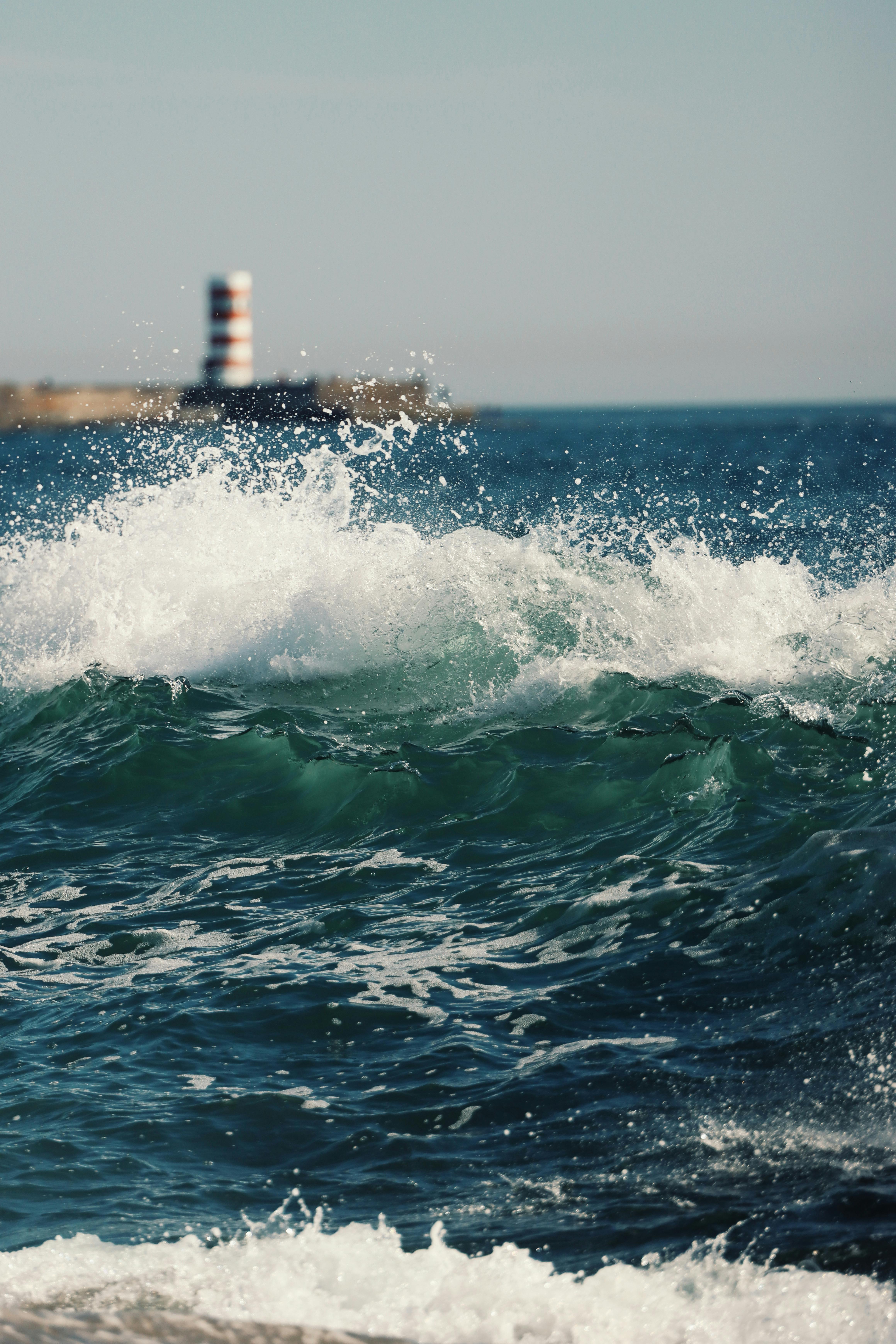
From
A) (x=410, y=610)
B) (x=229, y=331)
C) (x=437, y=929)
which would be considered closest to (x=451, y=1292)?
(x=437, y=929)

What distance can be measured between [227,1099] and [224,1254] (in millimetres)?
990

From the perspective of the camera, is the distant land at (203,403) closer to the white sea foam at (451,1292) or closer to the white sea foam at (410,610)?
the white sea foam at (410,610)

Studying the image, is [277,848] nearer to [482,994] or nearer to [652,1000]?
[482,994]

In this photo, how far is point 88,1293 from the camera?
3371mm

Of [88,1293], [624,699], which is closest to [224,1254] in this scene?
[88,1293]

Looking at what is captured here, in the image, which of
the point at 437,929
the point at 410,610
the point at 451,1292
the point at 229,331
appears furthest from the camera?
the point at 229,331

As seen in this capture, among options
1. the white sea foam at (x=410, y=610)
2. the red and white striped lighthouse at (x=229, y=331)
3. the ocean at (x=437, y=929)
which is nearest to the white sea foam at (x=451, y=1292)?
the ocean at (x=437, y=929)

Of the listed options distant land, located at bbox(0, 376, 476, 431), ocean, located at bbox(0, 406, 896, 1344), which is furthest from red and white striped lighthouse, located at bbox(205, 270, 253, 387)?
ocean, located at bbox(0, 406, 896, 1344)

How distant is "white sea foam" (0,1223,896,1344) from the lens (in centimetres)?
320

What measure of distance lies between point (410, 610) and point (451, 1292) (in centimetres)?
838

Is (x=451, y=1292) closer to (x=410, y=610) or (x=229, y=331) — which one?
(x=410, y=610)

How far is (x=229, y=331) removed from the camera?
70188 millimetres

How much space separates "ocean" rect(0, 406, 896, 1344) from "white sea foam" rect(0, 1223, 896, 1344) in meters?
0.01

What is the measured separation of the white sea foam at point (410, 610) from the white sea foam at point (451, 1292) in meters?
6.59
